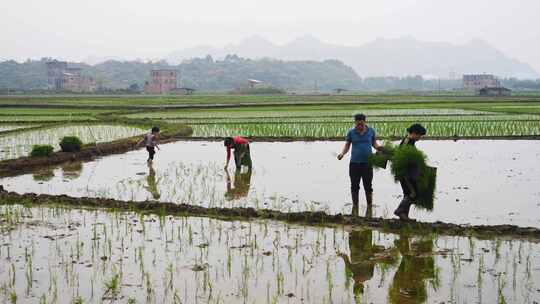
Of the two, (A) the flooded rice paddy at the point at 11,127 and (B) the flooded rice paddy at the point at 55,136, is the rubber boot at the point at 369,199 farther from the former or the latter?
(A) the flooded rice paddy at the point at 11,127

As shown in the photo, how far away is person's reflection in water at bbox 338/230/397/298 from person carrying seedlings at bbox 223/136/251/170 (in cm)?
433

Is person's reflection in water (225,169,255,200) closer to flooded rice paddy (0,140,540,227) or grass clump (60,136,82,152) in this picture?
flooded rice paddy (0,140,540,227)

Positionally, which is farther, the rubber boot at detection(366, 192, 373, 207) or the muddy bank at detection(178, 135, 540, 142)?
the muddy bank at detection(178, 135, 540, 142)

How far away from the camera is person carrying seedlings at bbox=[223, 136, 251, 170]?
407 inches

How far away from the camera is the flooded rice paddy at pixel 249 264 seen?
461 centimetres

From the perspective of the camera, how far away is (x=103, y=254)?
5676 millimetres

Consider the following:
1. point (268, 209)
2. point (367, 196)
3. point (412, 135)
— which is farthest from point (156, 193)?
point (412, 135)

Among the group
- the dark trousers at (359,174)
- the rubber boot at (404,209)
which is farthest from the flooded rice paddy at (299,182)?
the rubber boot at (404,209)

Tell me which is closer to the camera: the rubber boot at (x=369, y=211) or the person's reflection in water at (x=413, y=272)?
the person's reflection in water at (x=413, y=272)

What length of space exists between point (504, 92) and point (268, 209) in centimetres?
4945

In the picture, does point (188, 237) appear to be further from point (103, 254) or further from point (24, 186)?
point (24, 186)

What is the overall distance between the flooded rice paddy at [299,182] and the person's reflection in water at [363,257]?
1291 millimetres

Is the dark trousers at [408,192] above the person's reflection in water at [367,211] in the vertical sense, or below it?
above

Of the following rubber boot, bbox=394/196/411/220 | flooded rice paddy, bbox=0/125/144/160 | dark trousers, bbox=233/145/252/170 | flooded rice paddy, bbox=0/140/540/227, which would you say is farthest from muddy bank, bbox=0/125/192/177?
rubber boot, bbox=394/196/411/220
